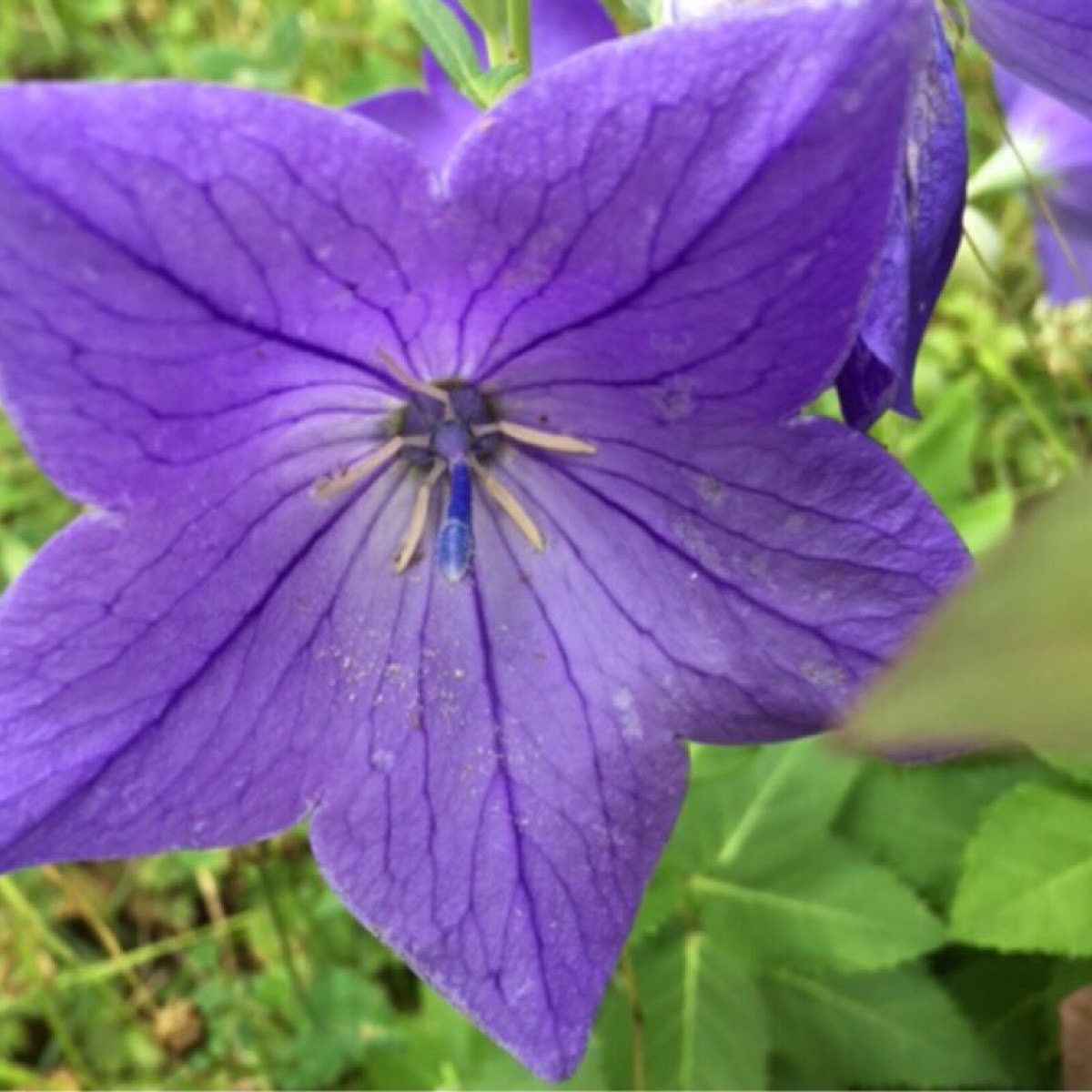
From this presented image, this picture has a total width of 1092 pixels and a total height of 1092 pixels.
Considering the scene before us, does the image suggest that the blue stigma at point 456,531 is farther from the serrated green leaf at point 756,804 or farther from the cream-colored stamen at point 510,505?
the serrated green leaf at point 756,804

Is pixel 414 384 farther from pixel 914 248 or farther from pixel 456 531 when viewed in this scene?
pixel 914 248

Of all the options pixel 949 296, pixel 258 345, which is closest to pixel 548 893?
pixel 258 345

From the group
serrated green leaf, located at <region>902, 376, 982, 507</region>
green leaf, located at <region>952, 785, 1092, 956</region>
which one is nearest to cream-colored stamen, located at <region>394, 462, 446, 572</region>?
green leaf, located at <region>952, 785, 1092, 956</region>

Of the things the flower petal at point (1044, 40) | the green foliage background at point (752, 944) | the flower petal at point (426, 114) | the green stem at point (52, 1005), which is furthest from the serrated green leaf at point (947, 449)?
the green stem at point (52, 1005)


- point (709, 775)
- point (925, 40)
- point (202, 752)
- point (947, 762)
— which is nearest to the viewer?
point (925, 40)

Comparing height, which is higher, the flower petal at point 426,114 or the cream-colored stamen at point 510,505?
the flower petal at point 426,114

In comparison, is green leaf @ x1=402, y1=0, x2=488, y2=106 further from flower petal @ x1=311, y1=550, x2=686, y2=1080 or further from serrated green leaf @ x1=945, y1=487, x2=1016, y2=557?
serrated green leaf @ x1=945, y1=487, x2=1016, y2=557

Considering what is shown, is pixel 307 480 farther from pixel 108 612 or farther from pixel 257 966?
pixel 257 966
